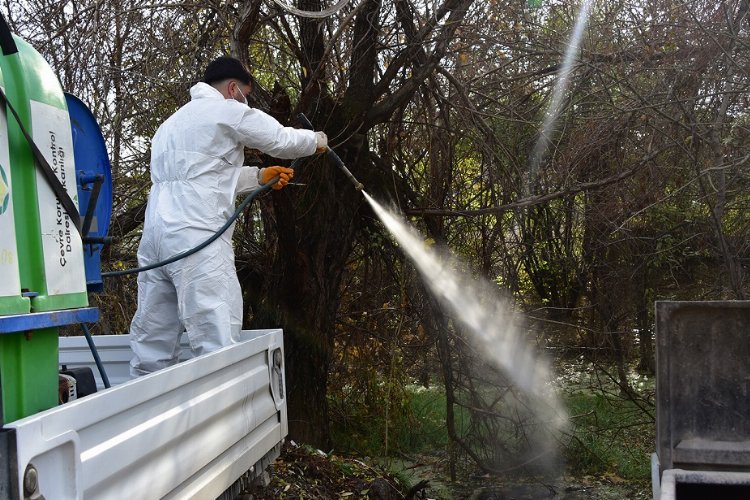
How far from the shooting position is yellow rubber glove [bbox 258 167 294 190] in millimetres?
4449

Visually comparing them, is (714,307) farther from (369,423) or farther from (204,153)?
(369,423)

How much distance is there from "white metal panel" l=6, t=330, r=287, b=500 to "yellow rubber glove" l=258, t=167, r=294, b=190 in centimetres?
105

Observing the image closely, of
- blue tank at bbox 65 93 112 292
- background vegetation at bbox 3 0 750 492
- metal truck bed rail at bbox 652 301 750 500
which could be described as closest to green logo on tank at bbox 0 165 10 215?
blue tank at bbox 65 93 112 292

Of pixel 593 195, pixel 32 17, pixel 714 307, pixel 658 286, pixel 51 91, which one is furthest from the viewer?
pixel 658 286

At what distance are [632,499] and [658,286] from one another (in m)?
2.13

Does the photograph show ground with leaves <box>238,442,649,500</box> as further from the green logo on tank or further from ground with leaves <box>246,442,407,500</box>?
the green logo on tank

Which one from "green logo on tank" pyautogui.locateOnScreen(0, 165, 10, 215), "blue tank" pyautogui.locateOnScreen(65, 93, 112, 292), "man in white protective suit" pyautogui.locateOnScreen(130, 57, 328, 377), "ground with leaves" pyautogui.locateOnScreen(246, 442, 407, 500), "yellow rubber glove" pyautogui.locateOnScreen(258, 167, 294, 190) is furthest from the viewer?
"yellow rubber glove" pyautogui.locateOnScreen(258, 167, 294, 190)

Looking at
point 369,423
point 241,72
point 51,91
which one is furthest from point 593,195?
point 51,91

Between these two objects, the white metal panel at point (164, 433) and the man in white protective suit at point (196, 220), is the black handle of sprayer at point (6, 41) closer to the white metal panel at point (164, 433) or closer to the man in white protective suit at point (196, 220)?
the white metal panel at point (164, 433)

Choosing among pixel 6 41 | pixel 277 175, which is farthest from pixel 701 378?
pixel 6 41

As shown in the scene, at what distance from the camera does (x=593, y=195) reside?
7086 mm

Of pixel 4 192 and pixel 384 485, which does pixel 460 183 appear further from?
pixel 4 192

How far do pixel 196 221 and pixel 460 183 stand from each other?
142 inches

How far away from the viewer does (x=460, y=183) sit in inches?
290
